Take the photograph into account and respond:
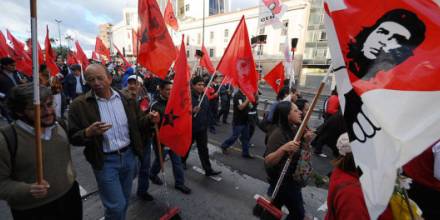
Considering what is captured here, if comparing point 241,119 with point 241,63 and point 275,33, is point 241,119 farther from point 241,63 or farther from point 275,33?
point 275,33

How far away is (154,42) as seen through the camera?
122 inches

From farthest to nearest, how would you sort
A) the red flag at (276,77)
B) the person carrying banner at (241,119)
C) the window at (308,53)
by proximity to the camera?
the window at (308,53) < the red flag at (276,77) < the person carrying banner at (241,119)

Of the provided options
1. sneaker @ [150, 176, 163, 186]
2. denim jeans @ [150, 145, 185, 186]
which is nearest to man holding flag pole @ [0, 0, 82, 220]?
denim jeans @ [150, 145, 185, 186]

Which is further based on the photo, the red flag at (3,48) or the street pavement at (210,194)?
the red flag at (3,48)

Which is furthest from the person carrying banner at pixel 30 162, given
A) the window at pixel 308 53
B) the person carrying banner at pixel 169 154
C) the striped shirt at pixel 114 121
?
the window at pixel 308 53

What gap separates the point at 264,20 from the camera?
8031 mm

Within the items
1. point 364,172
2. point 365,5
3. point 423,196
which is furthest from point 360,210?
point 423,196

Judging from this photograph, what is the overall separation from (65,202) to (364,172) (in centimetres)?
223

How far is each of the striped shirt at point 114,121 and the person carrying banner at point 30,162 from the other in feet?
1.18

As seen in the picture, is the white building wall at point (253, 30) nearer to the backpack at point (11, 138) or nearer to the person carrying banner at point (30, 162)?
the person carrying banner at point (30, 162)

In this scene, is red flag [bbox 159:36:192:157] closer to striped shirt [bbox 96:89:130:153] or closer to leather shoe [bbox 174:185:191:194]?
striped shirt [bbox 96:89:130:153]

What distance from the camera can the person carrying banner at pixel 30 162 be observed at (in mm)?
1447

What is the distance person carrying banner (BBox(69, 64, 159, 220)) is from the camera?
2037mm

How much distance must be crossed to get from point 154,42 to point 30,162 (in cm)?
212
